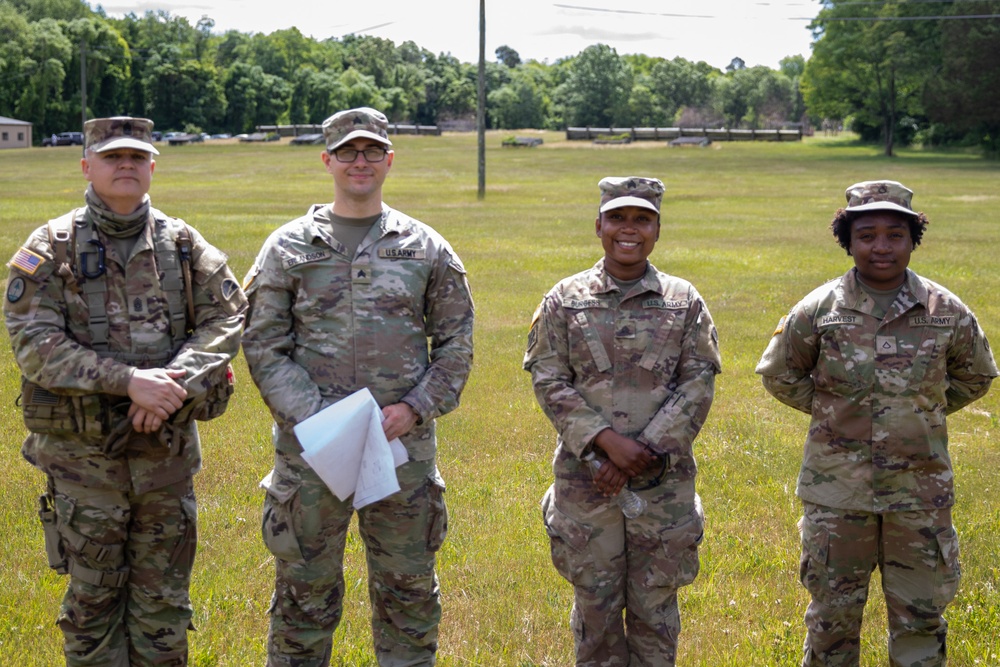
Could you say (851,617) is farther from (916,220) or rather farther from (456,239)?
(456,239)

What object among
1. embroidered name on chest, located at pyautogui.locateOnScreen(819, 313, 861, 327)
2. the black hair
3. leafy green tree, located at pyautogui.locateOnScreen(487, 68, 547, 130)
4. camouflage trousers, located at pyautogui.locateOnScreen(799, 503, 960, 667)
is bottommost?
camouflage trousers, located at pyautogui.locateOnScreen(799, 503, 960, 667)

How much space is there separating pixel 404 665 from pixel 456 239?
1773 cm

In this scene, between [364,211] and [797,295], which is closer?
[364,211]

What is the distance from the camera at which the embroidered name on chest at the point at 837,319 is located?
A: 4141mm

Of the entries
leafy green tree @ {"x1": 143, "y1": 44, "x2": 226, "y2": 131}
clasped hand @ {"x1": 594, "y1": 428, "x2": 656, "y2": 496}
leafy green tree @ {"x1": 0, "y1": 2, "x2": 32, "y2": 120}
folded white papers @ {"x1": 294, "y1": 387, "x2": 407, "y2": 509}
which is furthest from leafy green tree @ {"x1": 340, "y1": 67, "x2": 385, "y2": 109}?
clasped hand @ {"x1": 594, "y1": 428, "x2": 656, "y2": 496}

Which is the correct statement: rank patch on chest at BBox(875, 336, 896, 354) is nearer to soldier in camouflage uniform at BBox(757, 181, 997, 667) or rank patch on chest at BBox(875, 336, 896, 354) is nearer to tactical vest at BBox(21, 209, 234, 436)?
soldier in camouflage uniform at BBox(757, 181, 997, 667)

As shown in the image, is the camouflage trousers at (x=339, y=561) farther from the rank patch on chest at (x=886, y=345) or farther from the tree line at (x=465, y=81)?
the tree line at (x=465, y=81)

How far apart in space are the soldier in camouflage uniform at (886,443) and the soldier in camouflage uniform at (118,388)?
2.52 metres

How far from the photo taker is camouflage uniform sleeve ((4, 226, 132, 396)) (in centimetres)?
384

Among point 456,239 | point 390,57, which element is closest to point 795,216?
point 456,239

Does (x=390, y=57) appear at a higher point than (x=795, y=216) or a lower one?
higher

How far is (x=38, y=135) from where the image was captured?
90.8 m

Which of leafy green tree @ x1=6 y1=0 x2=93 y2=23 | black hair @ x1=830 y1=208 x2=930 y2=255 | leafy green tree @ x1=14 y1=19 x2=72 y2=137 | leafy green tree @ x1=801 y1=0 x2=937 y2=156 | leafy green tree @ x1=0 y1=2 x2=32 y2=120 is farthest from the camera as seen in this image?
leafy green tree @ x1=6 y1=0 x2=93 y2=23

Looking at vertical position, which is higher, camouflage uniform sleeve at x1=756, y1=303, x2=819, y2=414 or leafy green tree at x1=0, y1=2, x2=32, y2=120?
leafy green tree at x1=0, y1=2, x2=32, y2=120
